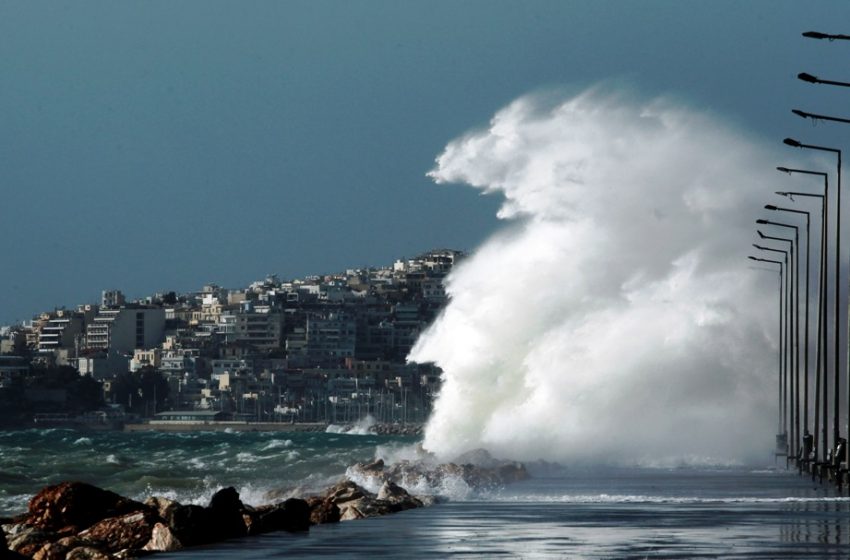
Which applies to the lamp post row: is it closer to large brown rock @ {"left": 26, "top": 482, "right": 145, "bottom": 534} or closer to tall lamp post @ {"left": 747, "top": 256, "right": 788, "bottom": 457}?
tall lamp post @ {"left": 747, "top": 256, "right": 788, "bottom": 457}

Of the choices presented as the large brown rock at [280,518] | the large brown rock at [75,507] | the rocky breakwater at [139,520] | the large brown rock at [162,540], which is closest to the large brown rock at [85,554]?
the rocky breakwater at [139,520]

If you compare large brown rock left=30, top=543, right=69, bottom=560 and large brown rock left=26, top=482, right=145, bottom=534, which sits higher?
large brown rock left=26, top=482, right=145, bottom=534

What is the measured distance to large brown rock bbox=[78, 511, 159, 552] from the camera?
24.0 meters

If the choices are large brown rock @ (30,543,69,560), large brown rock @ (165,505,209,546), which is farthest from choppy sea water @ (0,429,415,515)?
large brown rock @ (30,543,69,560)

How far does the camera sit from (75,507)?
27969 millimetres

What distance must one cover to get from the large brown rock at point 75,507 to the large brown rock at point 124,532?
244 centimetres

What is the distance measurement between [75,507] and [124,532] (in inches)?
150

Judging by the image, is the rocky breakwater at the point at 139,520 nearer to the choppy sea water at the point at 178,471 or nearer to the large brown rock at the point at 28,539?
the large brown rock at the point at 28,539

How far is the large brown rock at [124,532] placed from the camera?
78.9 feet

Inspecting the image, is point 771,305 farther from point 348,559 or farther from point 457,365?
point 348,559

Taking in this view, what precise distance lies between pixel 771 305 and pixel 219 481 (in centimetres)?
2287

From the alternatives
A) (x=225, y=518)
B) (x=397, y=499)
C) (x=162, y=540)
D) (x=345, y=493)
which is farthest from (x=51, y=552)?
(x=397, y=499)

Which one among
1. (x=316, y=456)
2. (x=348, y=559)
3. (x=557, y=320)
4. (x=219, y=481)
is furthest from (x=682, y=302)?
(x=348, y=559)

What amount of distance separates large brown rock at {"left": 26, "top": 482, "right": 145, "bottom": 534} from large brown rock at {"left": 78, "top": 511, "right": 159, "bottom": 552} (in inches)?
96.0
